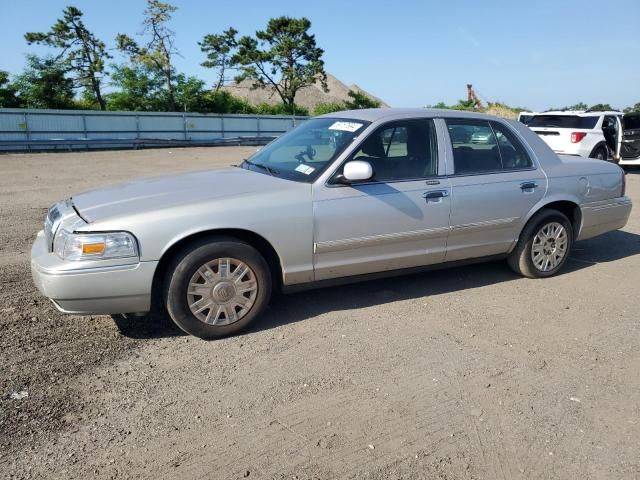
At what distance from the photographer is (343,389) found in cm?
328

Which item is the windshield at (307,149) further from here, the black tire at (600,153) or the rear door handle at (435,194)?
the black tire at (600,153)

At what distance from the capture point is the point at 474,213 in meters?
4.76

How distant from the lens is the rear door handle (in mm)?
4500

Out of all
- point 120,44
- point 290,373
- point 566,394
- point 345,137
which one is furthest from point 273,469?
point 120,44

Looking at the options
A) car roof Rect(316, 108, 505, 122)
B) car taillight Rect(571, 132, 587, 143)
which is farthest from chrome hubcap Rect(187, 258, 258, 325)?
car taillight Rect(571, 132, 587, 143)

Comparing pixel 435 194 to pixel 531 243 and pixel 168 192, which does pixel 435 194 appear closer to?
pixel 531 243

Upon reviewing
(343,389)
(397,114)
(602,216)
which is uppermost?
(397,114)

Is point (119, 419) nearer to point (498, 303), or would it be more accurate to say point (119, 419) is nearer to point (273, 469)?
point (273, 469)

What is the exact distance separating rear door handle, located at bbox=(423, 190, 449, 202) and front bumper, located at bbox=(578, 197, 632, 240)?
6.05 ft

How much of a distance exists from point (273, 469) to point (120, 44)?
35.1m

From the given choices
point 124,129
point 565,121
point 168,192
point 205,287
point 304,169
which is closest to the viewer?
point 205,287

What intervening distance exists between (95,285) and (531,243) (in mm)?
3944

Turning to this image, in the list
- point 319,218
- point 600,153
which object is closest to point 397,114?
point 319,218

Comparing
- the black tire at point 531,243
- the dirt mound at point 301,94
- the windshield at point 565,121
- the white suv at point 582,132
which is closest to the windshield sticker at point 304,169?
the black tire at point 531,243
